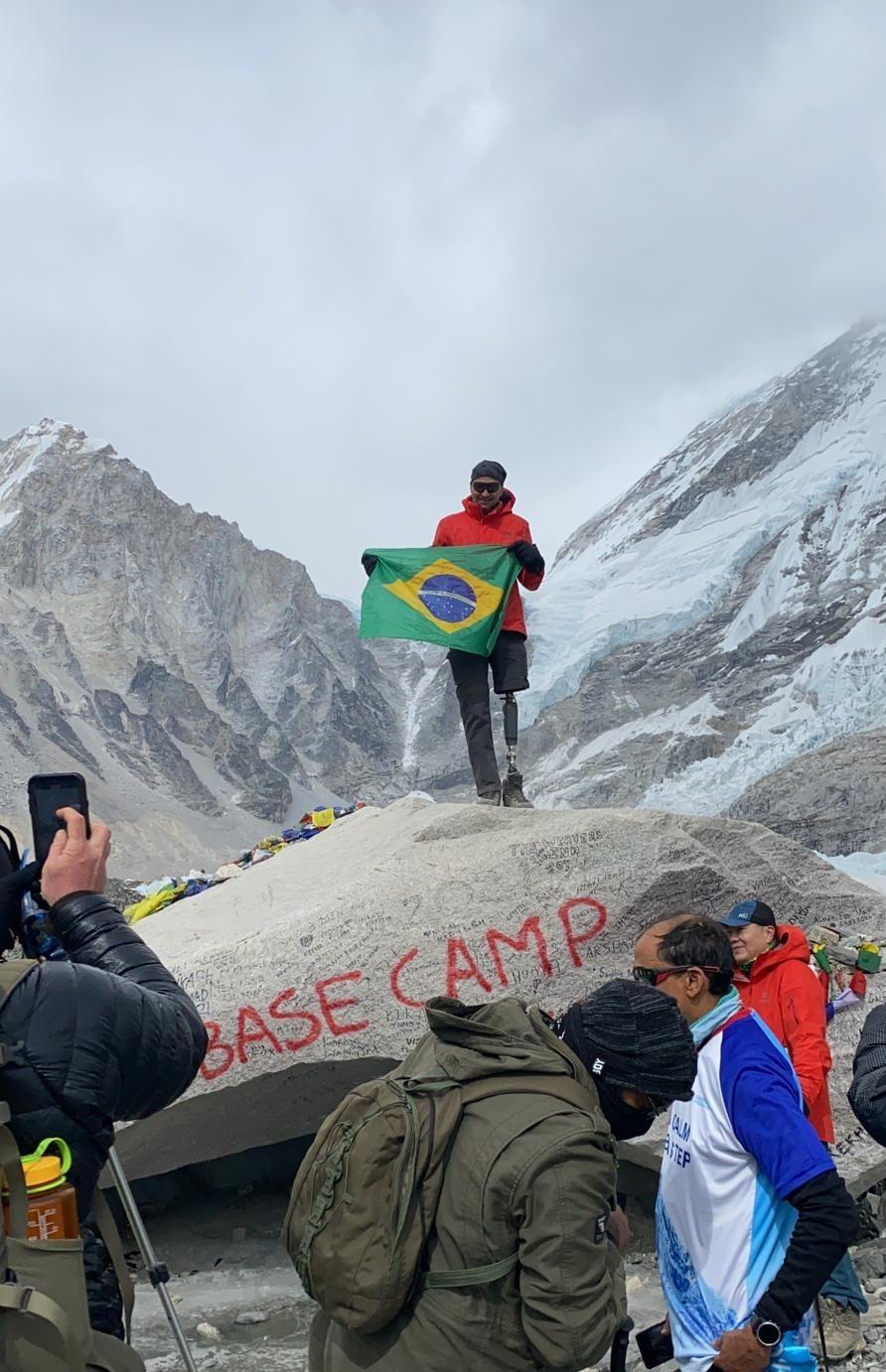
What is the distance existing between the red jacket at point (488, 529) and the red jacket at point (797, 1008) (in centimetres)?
336

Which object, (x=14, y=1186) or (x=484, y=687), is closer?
(x=14, y=1186)

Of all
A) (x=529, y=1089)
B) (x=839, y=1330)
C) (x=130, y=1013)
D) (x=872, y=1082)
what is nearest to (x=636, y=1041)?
(x=529, y=1089)

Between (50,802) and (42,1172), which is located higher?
(50,802)

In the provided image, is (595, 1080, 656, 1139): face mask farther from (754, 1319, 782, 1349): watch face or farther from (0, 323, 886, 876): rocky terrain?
(0, 323, 886, 876): rocky terrain

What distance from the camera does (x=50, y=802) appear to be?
234cm

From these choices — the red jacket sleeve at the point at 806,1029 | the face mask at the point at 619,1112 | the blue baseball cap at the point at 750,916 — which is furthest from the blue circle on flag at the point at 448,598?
the face mask at the point at 619,1112

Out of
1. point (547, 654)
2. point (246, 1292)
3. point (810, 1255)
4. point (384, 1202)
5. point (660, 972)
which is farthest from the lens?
point (547, 654)

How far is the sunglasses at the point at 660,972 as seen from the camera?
298cm

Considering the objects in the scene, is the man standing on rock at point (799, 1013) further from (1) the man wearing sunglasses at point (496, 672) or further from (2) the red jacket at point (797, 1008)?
(1) the man wearing sunglasses at point (496, 672)

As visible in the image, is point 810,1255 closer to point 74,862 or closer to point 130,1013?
point 130,1013

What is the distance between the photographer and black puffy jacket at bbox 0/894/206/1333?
1976 mm

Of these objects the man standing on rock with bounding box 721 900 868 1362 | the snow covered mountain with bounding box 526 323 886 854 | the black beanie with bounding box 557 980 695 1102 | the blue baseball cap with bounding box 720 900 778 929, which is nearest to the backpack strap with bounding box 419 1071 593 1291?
the black beanie with bounding box 557 980 695 1102

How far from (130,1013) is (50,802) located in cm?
52

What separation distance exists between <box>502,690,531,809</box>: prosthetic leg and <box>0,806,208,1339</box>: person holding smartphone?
493 centimetres
